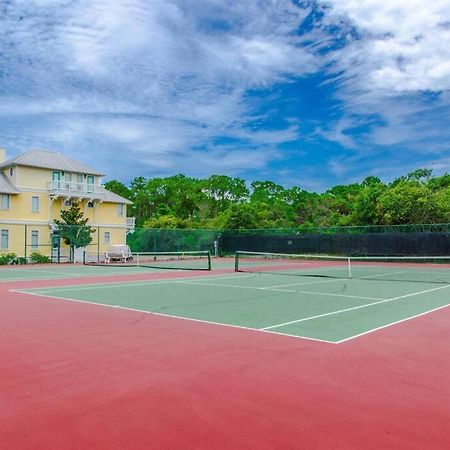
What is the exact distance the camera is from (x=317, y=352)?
5.89 meters

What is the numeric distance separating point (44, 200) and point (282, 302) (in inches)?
1235

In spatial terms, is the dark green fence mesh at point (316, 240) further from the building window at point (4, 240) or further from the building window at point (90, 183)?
the building window at point (4, 240)

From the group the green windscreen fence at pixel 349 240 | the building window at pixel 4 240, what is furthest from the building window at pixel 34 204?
the green windscreen fence at pixel 349 240

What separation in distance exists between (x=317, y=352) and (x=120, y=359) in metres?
2.33

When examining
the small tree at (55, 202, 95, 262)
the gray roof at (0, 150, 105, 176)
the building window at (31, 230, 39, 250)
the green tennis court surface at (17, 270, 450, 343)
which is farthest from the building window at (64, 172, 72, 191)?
the green tennis court surface at (17, 270, 450, 343)

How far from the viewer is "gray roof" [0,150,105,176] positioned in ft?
120

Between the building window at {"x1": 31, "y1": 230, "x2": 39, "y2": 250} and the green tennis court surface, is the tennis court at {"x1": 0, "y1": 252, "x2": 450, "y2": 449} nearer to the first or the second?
the green tennis court surface

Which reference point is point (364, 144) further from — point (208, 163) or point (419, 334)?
point (419, 334)

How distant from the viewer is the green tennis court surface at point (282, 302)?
Result: 25.5 feet

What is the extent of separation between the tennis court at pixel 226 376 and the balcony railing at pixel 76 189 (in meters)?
29.7

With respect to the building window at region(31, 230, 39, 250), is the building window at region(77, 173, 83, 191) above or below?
above

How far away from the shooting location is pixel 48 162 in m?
38.6

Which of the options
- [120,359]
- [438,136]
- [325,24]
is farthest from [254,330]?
[438,136]

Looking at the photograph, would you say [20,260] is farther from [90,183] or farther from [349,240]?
[349,240]
